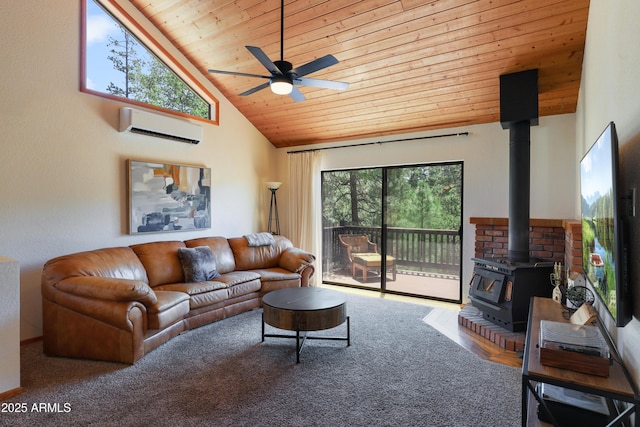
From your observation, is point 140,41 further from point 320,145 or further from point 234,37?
point 320,145

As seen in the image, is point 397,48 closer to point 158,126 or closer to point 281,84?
point 281,84

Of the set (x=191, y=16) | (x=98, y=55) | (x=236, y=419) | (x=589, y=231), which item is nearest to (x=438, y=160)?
(x=589, y=231)

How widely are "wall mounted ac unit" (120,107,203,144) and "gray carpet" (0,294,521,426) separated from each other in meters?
2.40

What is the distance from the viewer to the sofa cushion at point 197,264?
12.9ft

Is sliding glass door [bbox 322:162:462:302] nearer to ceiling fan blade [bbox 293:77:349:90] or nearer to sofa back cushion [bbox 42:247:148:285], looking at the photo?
ceiling fan blade [bbox 293:77:349:90]

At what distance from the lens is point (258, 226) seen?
5.99 meters

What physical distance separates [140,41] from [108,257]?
2.70 meters

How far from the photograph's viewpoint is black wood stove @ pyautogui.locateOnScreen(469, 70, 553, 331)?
3283mm

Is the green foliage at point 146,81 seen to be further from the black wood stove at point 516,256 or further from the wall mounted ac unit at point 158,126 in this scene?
the black wood stove at point 516,256

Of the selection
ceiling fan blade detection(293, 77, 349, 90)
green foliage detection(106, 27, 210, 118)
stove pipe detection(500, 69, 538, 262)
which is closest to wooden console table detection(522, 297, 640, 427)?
stove pipe detection(500, 69, 538, 262)

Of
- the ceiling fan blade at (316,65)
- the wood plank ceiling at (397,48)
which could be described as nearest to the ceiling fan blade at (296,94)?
the ceiling fan blade at (316,65)

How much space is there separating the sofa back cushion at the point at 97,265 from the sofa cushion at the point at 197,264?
1.40 feet

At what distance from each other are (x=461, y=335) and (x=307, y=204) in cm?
321

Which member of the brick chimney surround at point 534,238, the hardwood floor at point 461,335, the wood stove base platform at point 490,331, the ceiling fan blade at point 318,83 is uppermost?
the ceiling fan blade at point 318,83
